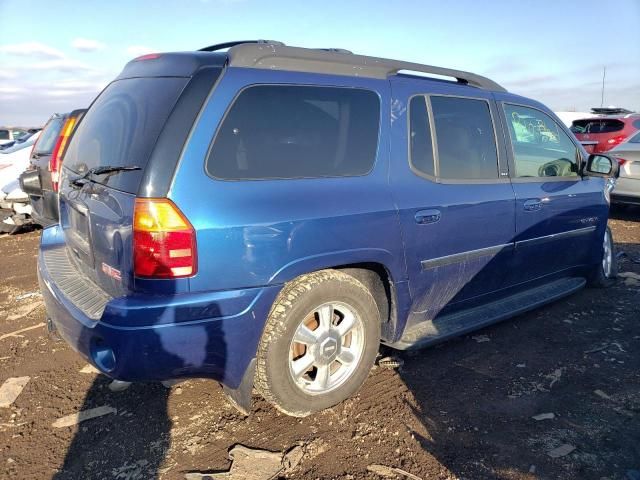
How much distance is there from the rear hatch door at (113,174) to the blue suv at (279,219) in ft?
0.04

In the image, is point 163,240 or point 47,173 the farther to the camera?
point 47,173

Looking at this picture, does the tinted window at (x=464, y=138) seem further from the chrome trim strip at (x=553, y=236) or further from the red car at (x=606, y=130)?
the red car at (x=606, y=130)

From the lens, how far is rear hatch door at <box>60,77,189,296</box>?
2.32 metres

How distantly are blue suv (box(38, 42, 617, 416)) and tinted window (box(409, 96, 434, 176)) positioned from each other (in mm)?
11

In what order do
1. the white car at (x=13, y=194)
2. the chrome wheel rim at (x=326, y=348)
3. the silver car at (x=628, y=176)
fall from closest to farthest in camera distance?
the chrome wheel rim at (x=326, y=348) < the white car at (x=13, y=194) < the silver car at (x=628, y=176)

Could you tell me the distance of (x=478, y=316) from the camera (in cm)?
358

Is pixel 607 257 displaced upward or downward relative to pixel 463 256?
downward

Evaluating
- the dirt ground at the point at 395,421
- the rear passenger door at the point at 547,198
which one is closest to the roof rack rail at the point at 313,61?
the rear passenger door at the point at 547,198

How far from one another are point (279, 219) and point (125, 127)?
96cm

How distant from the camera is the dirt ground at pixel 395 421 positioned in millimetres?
2438

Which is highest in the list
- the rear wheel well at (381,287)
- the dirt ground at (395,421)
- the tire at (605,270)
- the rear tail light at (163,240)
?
the rear tail light at (163,240)

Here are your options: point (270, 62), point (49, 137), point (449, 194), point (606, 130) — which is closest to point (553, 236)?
point (449, 194)

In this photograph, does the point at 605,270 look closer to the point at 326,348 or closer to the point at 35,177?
the point at 326,348

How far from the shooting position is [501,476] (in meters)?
2.35
